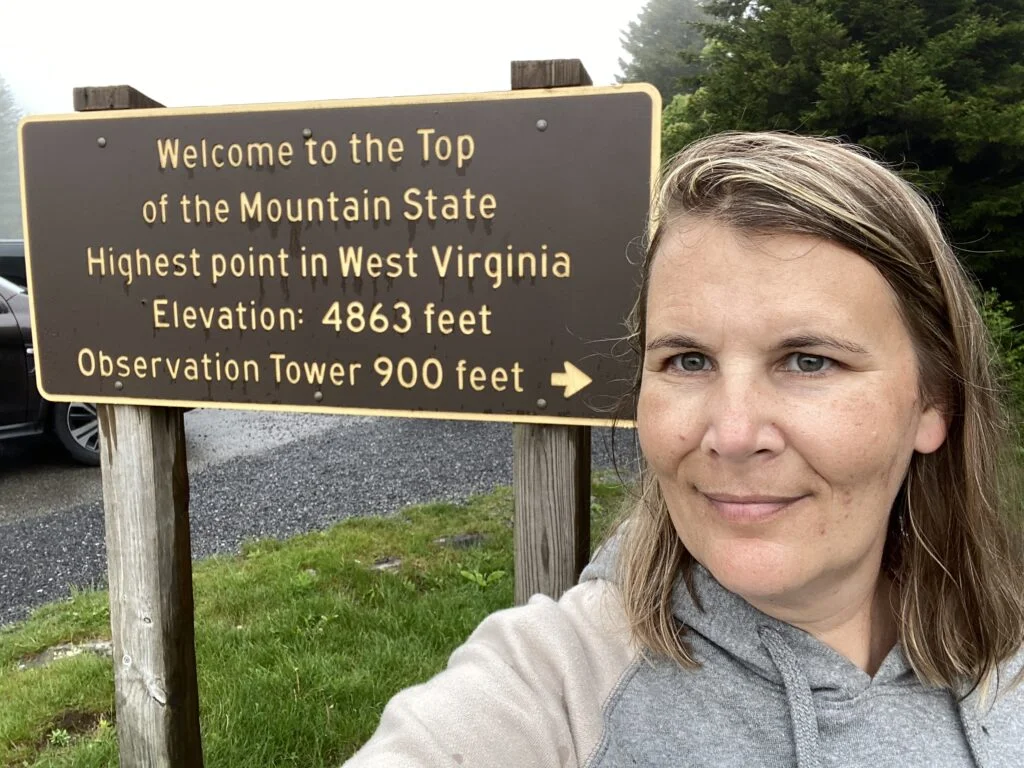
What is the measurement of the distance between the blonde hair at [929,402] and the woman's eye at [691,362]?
18 cm

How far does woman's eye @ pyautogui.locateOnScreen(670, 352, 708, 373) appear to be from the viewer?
1.11 metres

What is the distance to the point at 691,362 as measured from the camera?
112 cm

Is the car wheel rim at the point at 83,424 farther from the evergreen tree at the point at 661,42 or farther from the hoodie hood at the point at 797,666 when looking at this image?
the evergreen tree at the point at 661,42

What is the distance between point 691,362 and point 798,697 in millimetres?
495

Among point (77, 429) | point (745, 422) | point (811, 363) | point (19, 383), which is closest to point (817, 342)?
point (811, 363)

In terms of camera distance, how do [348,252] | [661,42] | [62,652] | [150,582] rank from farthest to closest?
[661,42], [62,652], [150,582], [348,252]

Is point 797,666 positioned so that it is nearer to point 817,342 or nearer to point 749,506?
point 749,506

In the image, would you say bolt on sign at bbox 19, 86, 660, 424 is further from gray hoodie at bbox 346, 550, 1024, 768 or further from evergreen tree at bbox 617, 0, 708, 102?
evergreen tree at bbox 617, 0, 708, 102

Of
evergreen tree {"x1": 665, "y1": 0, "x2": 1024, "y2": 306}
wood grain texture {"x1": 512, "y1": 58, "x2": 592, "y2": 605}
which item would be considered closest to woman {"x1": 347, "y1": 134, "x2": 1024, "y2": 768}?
wood grain texture {"x1": 512, "y1": 58, "x2": 592, "y2": 605}

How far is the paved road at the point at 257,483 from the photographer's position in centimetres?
468

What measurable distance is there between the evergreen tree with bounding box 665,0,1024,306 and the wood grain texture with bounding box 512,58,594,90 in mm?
5971

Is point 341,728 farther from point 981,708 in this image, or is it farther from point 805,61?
point 805,61

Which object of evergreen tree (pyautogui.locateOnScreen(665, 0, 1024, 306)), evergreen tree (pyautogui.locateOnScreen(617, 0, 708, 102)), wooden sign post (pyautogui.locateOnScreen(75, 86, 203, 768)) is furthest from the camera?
evergreen tree (pyautogui.locateOnScreen(617, 0, 708, 102))

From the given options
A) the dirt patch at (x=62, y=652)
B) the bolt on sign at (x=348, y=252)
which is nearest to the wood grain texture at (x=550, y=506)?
the bolt on sign at (x=348, y=252)
